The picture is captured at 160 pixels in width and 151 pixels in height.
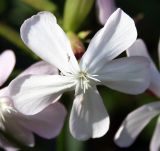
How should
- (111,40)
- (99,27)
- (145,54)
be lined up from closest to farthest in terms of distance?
(111,40), (145,54), (99,27)

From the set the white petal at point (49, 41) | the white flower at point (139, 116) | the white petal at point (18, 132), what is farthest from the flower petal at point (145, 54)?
the white petal at point (18, 132)

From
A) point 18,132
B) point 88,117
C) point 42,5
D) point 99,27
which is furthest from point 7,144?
point 99,27

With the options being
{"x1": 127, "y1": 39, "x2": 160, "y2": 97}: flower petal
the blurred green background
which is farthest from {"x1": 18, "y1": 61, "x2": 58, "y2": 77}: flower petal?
the blurred green background

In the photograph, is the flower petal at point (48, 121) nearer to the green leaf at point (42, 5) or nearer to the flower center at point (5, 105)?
the flower center at point (5, 105)

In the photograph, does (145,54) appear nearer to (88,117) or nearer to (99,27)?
(88,117)

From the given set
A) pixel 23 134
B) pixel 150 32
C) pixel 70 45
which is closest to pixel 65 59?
pixel 70 45

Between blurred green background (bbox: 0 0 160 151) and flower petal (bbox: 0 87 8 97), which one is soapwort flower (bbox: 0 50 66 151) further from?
blurred green background (bbox: 0 0 160 151)
